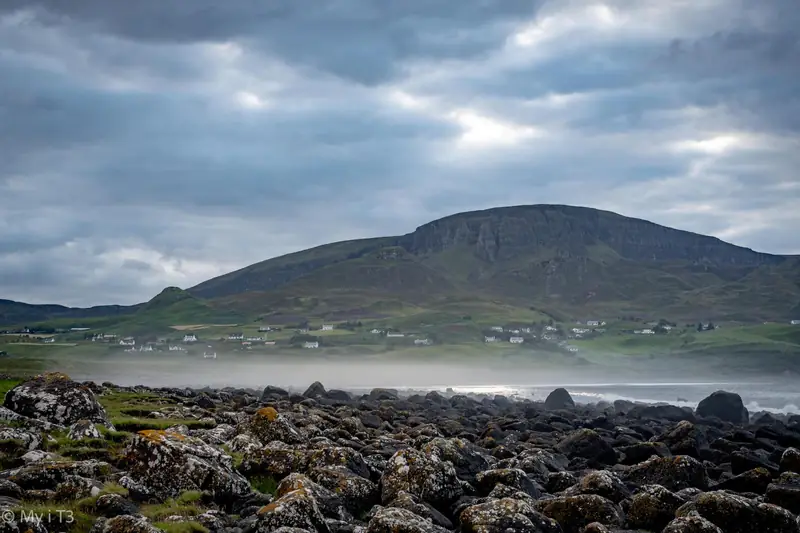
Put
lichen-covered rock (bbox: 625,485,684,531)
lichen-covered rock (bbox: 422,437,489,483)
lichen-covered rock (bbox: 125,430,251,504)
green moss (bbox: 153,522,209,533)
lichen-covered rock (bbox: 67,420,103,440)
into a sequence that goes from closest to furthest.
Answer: green moss (bbox: 153,522,209,533) → lichen-covered rock (bbox: 125,430,251,504) → lichen-covered rock (bbox: 625,485,684,531) → lichen-covered rock (bbox: 422,437,489,483) → lichen-covered rock (bbox: 67,420,103,440)

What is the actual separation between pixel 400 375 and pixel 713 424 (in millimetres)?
92508

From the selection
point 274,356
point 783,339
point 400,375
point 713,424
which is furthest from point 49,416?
point 783,339

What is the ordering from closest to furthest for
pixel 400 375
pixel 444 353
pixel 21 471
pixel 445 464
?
pixel 21 471 < pixel 445 464 < pixel 400 375 < pixel 444 353

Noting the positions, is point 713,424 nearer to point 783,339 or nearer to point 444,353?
point 444,353

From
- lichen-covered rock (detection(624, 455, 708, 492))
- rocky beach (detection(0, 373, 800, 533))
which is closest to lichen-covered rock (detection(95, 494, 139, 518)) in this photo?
rocky beach (detection(0, 373, 800, 533))

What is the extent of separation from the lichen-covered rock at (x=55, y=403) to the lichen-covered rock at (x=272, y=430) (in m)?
4.78

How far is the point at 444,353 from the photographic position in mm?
174500

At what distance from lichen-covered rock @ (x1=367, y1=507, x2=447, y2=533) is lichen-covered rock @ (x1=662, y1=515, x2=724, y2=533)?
443 centimetres

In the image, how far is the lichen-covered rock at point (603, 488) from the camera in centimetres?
1744

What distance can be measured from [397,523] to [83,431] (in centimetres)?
1160

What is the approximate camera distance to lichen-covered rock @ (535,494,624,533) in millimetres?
15500

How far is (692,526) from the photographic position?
13875 millimetres

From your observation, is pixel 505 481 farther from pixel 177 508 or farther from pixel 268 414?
pixel 268 414

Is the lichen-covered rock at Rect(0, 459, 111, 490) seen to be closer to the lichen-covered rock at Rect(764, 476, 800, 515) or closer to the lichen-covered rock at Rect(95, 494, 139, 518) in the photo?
the lichen-covered rock at Rect(95, 494, 139, 518)
